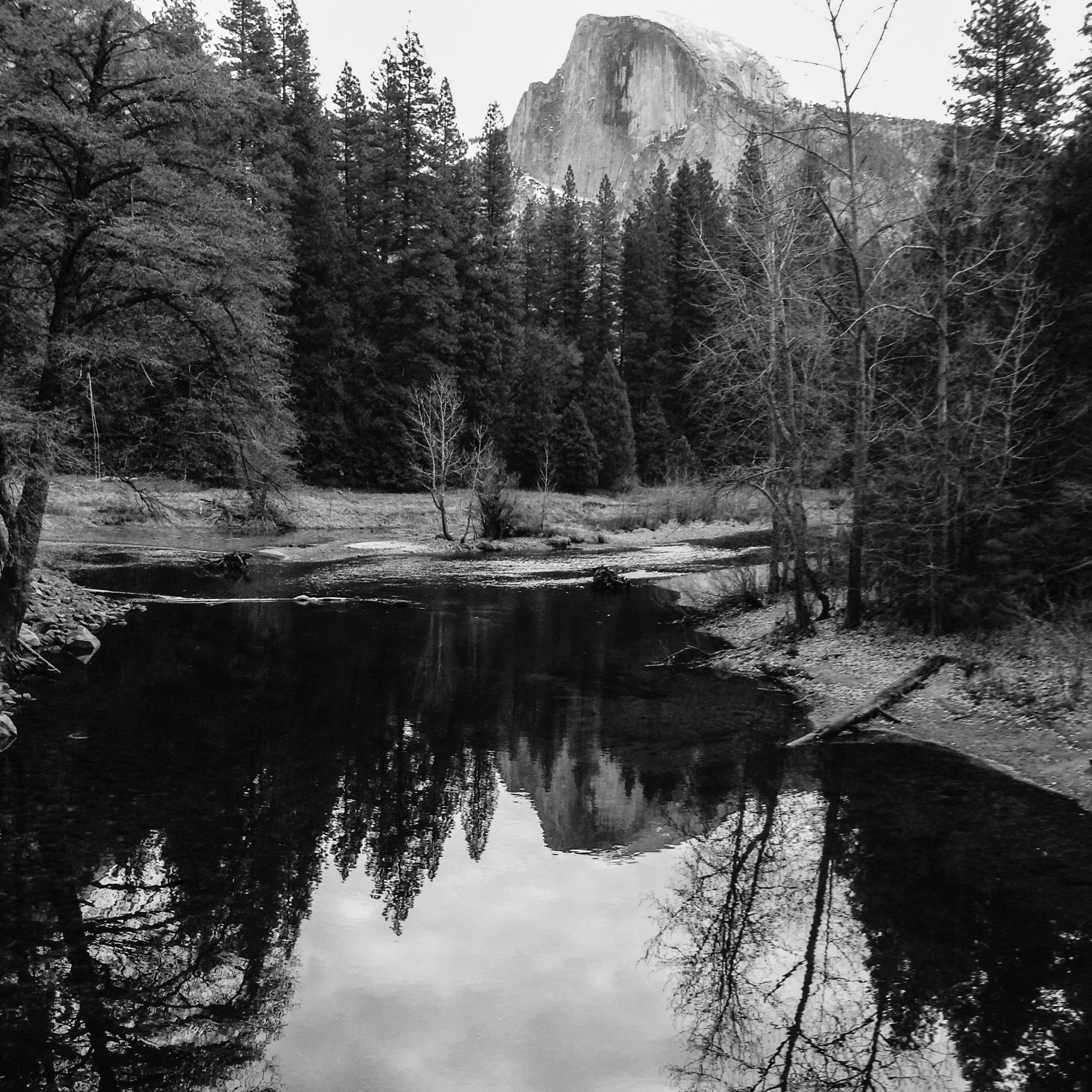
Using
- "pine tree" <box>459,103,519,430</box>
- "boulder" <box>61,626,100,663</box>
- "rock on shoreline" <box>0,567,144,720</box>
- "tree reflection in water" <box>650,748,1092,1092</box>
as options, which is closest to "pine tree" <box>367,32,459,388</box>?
"pine tree" <box>459,103,519,430</box>

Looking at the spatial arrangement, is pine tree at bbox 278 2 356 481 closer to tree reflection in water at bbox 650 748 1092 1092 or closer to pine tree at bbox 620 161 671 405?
pine tree at bbox 620 161 671 405

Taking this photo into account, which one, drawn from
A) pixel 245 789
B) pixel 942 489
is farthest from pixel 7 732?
pixel 942 489

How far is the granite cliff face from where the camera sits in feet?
523

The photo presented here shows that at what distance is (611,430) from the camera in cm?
5522

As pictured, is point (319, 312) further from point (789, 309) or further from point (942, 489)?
point (942, 489)

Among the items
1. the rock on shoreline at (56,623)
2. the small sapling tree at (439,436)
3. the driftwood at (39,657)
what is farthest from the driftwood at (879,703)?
the small sapling tree at (439,436)

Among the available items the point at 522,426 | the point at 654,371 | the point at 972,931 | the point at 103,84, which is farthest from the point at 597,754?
the point at 654,371

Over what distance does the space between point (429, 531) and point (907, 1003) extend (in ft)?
114

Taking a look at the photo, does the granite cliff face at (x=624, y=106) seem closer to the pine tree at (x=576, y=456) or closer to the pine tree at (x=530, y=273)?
the pine tree at (x=530, y=273)

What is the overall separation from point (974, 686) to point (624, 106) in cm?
17591

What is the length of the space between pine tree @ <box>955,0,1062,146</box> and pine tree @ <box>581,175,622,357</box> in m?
42.0

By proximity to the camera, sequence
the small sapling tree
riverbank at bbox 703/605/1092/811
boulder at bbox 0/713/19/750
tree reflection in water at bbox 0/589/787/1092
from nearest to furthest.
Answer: tree reflection in water at bbox 0/589/787/1092
boulder at bbox 0/713/19/750
riverbank at bbox 703/605/1092/811
the small sapling tree

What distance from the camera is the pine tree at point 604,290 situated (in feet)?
219

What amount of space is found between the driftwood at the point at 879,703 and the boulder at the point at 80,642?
12.6m
